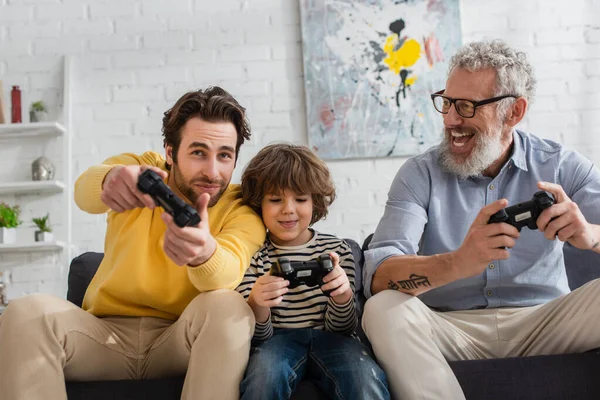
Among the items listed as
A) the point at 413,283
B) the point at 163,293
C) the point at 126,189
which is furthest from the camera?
the point at 163,293

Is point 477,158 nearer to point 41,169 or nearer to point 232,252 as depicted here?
point 232,252

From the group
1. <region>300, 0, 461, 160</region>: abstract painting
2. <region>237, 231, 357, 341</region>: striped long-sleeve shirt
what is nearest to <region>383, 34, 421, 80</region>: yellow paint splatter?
<region>300, 0, 461, 160</region>: abstract painting

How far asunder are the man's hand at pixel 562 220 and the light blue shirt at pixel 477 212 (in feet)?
0.90

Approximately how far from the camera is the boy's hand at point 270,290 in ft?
5.62

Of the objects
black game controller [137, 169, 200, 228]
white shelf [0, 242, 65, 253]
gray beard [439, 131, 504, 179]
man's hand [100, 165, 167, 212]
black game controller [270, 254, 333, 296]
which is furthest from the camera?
white shelf [0, 242, 65, 253]

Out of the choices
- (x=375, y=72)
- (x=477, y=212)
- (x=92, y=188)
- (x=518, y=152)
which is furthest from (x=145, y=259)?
(x=375, y=72)

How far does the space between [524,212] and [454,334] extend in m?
0.37

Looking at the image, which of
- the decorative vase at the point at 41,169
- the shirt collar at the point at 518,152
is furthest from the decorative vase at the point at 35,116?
the shirt collar at the point at 518,152

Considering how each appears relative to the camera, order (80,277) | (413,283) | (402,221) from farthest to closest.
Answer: (80,277)
(402,221)
(413,283)

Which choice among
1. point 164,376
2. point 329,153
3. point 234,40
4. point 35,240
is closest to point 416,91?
point 329,153

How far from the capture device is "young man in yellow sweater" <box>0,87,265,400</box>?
158cm

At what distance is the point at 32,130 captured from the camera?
146 inches

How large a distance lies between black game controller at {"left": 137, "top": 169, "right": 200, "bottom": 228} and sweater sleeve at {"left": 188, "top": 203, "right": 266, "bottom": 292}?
0.18 m

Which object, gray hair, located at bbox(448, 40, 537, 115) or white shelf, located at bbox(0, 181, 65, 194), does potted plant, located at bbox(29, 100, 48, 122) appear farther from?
gray hair, located at bbox(448, 40, 537, 115)
